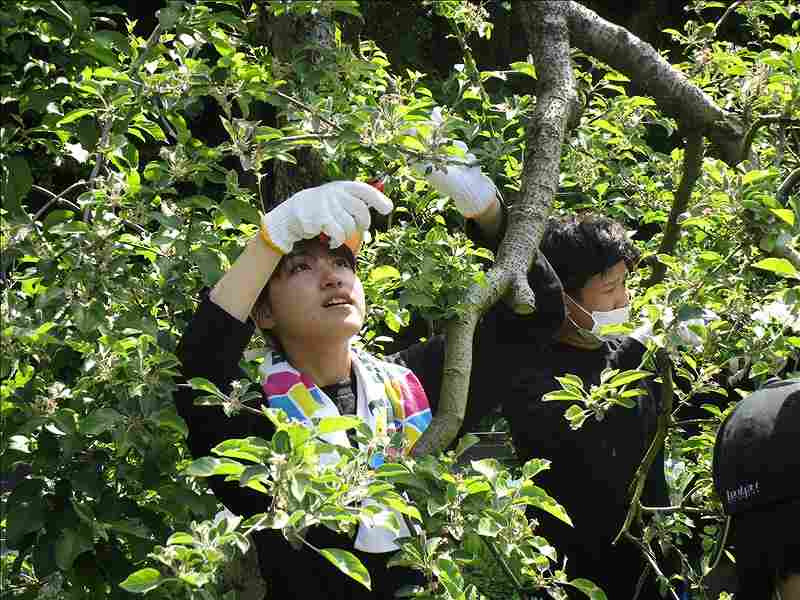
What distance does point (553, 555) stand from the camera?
1.69 meters

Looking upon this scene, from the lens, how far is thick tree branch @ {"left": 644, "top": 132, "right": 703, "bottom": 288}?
95.9 inches

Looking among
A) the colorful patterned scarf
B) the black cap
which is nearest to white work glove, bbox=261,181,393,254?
the colorful patterned scarf

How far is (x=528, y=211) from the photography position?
6.94 ft

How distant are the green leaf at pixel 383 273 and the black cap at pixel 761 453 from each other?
850 millimetres

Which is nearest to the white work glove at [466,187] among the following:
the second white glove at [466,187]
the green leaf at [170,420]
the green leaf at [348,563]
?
the second white glove at [466,187]

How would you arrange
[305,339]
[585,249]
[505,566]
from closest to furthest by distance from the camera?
[505,566] → [305,339] → [585,249]

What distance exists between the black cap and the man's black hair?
4.03ft

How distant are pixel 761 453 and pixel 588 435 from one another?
3.59 feet

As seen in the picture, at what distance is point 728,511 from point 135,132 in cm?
114

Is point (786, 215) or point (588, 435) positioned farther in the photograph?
point (588, 435)

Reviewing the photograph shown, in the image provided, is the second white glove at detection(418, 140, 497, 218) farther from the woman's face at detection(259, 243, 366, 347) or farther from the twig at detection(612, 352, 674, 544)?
the twig at detection(612, 352, 674, 544)

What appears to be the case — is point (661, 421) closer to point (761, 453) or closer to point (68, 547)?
point (761, 453)

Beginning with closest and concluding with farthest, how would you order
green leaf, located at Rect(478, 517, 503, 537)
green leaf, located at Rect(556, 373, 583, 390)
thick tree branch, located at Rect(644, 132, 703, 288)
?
green leaf, located at Rect(478, 517, 503, 537) → green leaf, located at Rect(556, 373, 583, 390) → thick tree branch, located at Rect(644, 132, 703, 288)

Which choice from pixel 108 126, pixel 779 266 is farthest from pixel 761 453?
pixel 108 126
